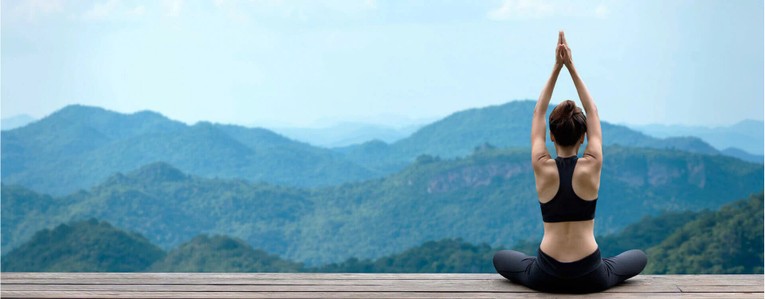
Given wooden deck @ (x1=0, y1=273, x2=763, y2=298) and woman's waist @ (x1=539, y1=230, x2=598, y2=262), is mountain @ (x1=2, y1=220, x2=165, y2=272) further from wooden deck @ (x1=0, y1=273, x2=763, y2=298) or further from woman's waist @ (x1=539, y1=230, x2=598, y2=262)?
woman's waist @ (x1=539, y1=230, x2=598, y2=262)

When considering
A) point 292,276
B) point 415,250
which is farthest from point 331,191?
point 292,276

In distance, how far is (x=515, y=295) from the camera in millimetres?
2914

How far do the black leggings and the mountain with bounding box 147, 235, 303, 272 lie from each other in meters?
16.6

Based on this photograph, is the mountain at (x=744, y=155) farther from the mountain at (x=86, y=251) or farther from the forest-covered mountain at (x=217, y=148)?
the mountain at (x=86, y=251)

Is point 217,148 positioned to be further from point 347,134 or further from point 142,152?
point 347,134

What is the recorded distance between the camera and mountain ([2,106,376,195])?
3086cm

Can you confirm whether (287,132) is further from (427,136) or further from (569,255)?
(569,255)

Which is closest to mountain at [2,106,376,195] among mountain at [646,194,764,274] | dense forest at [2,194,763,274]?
dense forest at [2,194,763,274]

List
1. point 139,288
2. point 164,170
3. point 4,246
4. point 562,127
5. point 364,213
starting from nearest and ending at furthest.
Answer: point 562,127 < point 139,288 < point 4,246 < point 364,213 < point 164,170

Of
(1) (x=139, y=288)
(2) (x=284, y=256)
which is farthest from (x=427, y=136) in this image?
(1) (x=139, y=288)

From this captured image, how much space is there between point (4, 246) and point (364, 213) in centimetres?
963

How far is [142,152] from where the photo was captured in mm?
32938

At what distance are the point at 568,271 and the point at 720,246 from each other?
13.9 m

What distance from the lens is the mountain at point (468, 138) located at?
28969 millimetres
